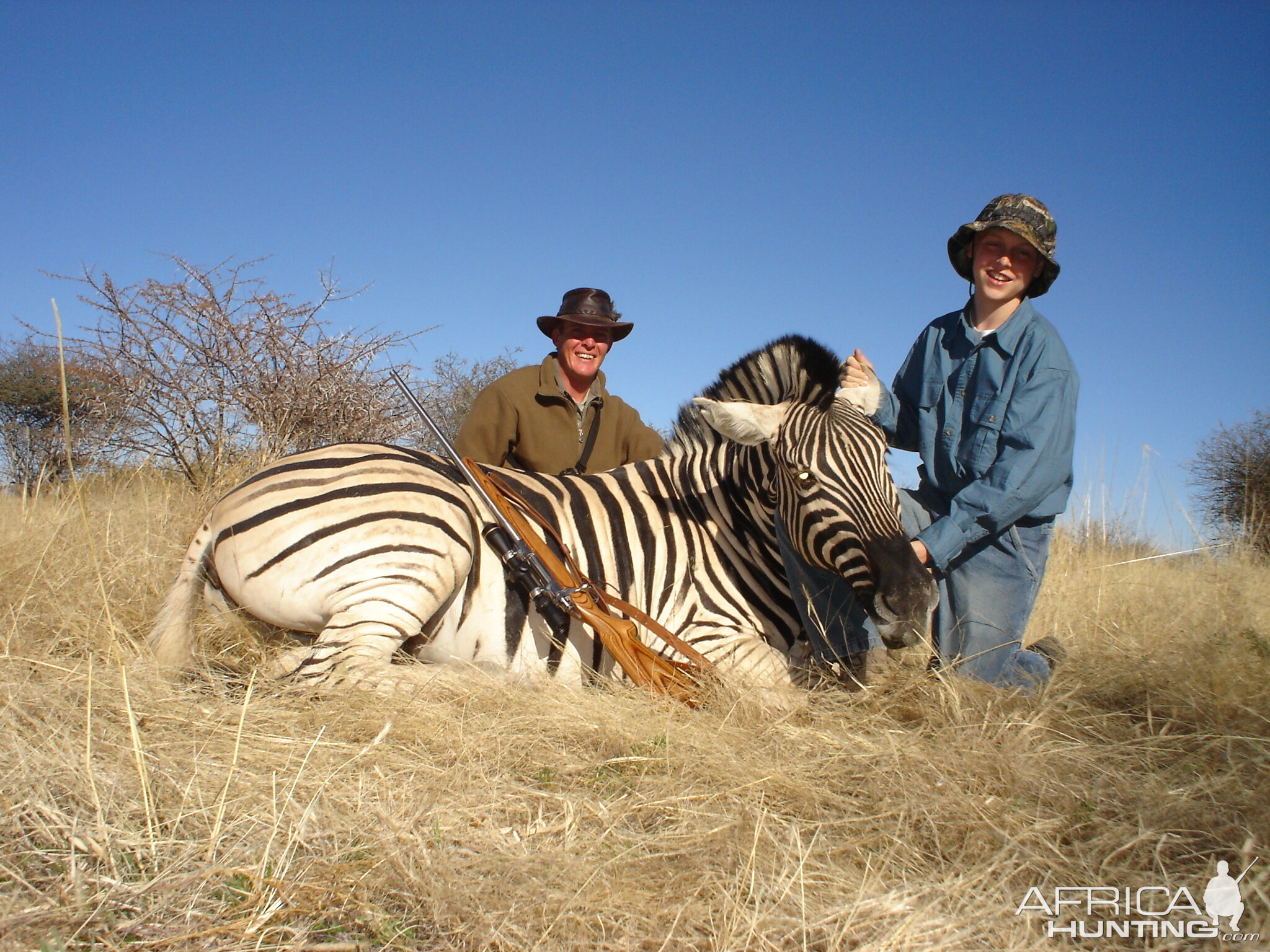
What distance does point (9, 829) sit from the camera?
166 cm

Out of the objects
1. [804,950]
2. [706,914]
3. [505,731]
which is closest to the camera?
[804,950]

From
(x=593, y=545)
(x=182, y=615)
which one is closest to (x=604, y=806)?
(x=593, y=545)

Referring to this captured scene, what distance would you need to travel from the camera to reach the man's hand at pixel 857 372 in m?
3.71

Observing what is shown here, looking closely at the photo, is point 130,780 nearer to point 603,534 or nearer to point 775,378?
point 603,534

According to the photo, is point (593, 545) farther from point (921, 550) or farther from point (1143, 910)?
point (1143, 910)

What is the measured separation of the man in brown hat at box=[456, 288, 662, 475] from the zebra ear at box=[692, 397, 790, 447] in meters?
1.88

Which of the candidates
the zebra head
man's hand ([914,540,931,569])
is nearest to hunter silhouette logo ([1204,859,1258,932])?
the zebra head

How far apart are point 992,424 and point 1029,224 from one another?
2.92 ft

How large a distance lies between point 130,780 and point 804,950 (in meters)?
1.61

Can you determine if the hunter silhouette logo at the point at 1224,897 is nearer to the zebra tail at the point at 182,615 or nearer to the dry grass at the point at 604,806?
the dry grass at the point at 604,806

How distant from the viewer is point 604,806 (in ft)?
6.71

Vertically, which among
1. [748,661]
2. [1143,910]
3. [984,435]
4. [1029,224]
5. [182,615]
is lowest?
[1143,910]

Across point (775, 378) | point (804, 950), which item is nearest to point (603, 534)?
point (775, 378)

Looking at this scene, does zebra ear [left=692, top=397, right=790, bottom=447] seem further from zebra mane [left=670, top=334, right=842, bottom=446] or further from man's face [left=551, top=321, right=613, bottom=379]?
man's face [left=551, top=321, right=613, bottom=379]
